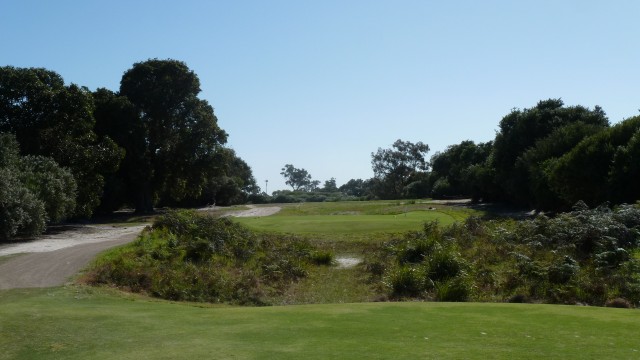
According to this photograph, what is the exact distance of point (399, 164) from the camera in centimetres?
14550

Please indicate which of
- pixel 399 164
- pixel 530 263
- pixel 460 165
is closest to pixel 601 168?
pixel 530 263

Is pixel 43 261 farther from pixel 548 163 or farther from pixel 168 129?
pixel 548 163

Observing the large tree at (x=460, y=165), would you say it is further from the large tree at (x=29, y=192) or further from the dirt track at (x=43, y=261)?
the dirt track at (x=43, y=261)

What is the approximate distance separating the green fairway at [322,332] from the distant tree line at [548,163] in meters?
31.9

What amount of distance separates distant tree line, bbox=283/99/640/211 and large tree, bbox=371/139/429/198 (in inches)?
262

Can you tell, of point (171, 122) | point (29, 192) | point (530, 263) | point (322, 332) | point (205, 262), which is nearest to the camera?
point (322, 332)

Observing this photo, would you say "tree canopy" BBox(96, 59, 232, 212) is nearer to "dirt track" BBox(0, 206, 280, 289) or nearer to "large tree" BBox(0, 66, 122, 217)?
"large tree" BBox(0, 66, 122, 217)

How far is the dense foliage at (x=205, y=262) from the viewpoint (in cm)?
2283

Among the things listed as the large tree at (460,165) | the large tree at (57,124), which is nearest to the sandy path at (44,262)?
the large tree at (57,124)

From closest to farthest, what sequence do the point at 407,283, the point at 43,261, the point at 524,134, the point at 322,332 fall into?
the point at 322,332 < the point at 407,283 < the point at 43,261 < the point at 524,134

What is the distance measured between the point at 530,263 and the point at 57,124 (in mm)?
36269

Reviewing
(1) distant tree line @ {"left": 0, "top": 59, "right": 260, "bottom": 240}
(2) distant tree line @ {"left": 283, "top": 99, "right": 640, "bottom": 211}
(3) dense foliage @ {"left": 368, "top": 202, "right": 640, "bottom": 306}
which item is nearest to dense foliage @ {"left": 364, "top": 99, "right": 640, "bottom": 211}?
(2) distant tree line @ {"left": 283, "top": 99, "right": 640, "bottom": 211}

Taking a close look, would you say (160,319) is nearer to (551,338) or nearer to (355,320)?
(355,320)

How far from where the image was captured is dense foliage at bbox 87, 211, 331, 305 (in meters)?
22.8
